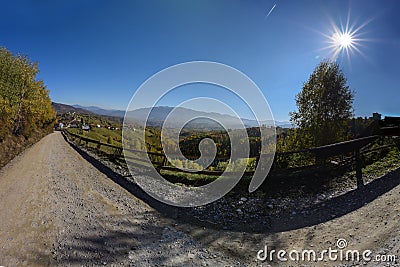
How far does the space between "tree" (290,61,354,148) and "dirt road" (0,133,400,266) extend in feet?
11.6

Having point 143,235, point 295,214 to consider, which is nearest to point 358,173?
point 295,214

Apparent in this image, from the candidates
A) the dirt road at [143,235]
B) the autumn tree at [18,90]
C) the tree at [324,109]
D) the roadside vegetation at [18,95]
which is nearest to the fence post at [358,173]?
the dirt road at [143,235]

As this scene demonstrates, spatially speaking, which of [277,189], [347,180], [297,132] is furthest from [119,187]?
[297,132]

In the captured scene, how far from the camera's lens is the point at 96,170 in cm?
905

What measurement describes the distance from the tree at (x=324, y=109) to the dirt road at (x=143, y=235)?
11.6 ft

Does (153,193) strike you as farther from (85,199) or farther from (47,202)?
(47,202)

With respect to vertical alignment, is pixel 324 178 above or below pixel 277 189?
above

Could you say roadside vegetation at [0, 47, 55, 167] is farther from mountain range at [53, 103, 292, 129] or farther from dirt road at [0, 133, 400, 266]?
mountain range at [53, 103, 292, 129]

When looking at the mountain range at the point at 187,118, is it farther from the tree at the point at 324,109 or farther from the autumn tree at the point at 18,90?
the autumn tree at the point at 18,90

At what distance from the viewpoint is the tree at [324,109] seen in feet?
30.0

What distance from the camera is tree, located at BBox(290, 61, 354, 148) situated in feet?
30.0

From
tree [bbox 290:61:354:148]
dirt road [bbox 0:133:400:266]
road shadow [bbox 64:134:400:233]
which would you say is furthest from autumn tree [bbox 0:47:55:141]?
tree [bbox 290:61:354:148]

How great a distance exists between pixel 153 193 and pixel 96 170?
4172 mm

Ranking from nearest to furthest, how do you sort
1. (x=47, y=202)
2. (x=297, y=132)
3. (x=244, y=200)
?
(x=47, y=202), (x=244, y=200), (x=297, y=132)
